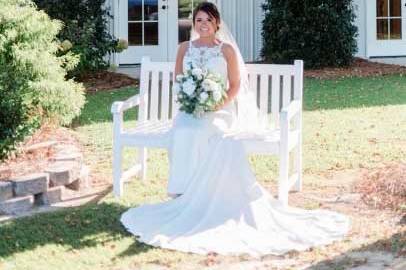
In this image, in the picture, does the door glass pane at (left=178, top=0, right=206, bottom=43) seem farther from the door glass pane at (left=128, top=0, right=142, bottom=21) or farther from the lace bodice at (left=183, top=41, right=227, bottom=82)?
the lace bodice at (left=183, top=41, right=227, bottom=82)

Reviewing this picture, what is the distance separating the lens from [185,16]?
16.2 m

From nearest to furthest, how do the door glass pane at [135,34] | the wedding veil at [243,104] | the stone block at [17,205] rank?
the stone block at [17,205] → the wedding veil at [243,104] → the door glass pane at [135,34]

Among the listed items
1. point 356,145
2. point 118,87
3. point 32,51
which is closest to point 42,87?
point 32,51

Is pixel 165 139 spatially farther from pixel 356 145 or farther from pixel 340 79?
pixel 340 79

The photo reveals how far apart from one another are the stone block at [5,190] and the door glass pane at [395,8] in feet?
42.0

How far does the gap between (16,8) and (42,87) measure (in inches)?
28.9

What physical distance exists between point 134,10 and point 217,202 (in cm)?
1082

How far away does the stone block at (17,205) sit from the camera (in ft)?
18.7

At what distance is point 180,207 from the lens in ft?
18.4

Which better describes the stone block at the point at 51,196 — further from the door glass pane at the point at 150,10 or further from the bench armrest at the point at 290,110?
the door glass pane at the point at 150,10

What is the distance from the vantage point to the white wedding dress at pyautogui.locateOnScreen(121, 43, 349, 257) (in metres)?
5.11

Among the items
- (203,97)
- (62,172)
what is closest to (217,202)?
(203,97)

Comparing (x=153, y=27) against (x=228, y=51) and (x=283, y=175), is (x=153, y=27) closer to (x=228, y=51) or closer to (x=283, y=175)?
(x=228, y=51)

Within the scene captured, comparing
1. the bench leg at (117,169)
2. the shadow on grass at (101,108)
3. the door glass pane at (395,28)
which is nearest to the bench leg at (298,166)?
the bench leg at (117,169)
